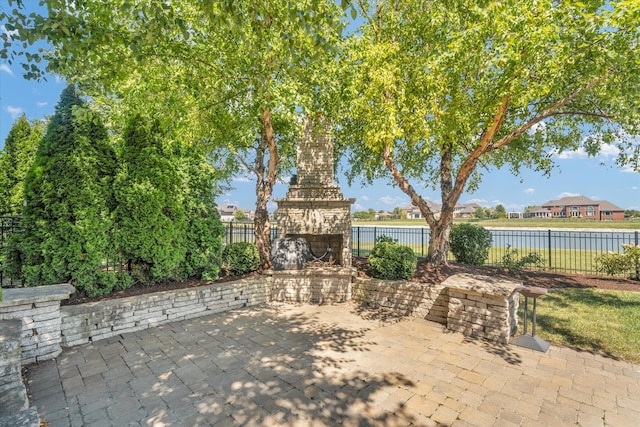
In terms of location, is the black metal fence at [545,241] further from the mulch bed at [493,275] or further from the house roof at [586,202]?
the house roof at [586,202]

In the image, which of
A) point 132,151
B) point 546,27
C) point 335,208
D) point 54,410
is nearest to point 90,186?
point 132,151

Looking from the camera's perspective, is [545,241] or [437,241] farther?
[545,241]

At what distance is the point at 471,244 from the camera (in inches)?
371

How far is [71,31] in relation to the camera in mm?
3359

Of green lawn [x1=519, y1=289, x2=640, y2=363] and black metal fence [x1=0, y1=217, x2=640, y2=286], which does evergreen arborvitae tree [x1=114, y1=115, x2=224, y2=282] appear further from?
green lawn [x1=519, y1=289, x2=640, y2=363]

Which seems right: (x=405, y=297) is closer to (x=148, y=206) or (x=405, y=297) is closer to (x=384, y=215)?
(x=148, y=206)

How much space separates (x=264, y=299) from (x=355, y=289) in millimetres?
1972

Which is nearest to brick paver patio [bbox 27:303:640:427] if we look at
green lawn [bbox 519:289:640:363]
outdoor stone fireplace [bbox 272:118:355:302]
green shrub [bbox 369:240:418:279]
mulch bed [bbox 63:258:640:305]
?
green lawn [bbox 519:289:640:363]

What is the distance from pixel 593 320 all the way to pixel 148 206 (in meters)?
8.01

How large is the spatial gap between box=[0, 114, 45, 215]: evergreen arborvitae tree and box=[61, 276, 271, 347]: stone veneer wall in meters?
7.24

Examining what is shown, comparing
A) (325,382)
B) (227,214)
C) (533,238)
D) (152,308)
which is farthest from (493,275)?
(227,214)

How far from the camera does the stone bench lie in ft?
14.2

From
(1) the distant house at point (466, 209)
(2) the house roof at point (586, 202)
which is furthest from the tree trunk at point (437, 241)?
(2) the house roof at point (586, 202)

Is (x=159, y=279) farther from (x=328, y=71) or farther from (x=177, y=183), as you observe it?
(x=328, y=71)
